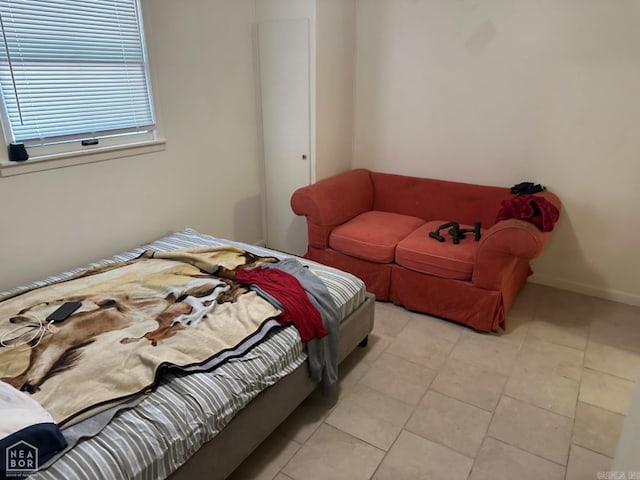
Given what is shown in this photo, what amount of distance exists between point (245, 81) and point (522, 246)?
2365 millimetres

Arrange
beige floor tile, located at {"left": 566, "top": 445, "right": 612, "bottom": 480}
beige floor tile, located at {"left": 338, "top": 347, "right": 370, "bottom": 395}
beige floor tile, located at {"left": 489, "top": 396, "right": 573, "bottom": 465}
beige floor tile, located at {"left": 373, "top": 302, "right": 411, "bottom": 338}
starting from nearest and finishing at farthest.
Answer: beige floor tile, located at {"left": 566, "top": 445, "right": 612, "bottom": 480} → beige floor tile, located at {"left": 489, "top": 396, "right": 573, "bottom": 465} → beige floor tile, located at {"left": 338, "top": 347, "right": 370, "bottom": 395} → beige floor tile, located at {"left": 373, "top": 302, "right": 411, "bottom": 338}

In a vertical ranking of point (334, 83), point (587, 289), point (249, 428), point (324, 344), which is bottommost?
point (587, 289)

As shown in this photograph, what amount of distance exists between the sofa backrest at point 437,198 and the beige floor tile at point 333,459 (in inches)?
76.7

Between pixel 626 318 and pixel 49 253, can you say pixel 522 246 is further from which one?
pixel 49 253

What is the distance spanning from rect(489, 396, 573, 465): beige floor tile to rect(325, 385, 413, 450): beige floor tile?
0.43 meters

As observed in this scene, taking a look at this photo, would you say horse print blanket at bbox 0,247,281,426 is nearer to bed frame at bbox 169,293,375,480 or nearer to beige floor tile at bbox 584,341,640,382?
bed frame at bbox 169,293,375,480

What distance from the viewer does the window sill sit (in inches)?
85.2

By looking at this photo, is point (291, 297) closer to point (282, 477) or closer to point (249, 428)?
point (249, 428)

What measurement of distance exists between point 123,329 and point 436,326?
1.89 metres

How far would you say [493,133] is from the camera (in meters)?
3.17

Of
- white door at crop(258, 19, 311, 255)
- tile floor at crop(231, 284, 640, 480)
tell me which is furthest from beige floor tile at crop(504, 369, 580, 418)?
white door at crop(258, 19, 311, 255)

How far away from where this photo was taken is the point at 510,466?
1776 mm

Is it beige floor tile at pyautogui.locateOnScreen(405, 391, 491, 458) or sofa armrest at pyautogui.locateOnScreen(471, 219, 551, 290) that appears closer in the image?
beige floor tile at pyautogui.locateOnScreen(405, 391, 491, 458)

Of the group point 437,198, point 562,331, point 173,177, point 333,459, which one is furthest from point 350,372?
point 173,177
